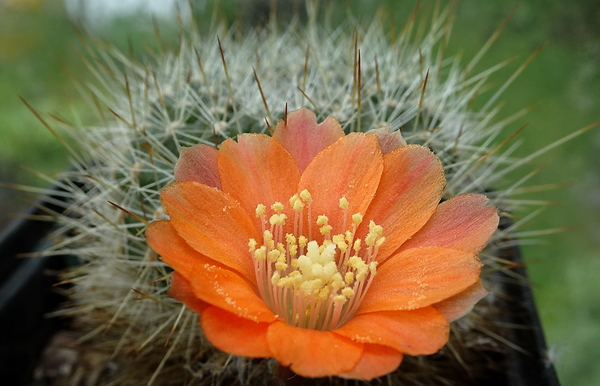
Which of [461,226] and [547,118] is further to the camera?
[547,118]

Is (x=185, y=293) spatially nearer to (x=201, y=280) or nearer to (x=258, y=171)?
→ (x=201, y=280)

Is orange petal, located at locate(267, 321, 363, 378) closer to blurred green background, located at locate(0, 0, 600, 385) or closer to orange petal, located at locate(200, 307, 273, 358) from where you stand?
orange petal, located at locate(200, 307, 273, 358)

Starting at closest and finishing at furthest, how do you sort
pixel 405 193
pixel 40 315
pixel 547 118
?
pixel 405 193 → pixel 40 315 → pixel 547 118

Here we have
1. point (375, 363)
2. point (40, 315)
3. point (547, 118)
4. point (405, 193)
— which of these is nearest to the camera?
point (375, 363)

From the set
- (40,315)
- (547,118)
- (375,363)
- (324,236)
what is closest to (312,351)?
(375,363)

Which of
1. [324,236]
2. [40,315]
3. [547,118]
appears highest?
[324,236]

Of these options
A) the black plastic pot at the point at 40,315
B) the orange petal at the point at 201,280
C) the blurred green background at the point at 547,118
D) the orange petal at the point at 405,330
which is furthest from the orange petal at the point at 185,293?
the blurred green background at the point at 547,118
